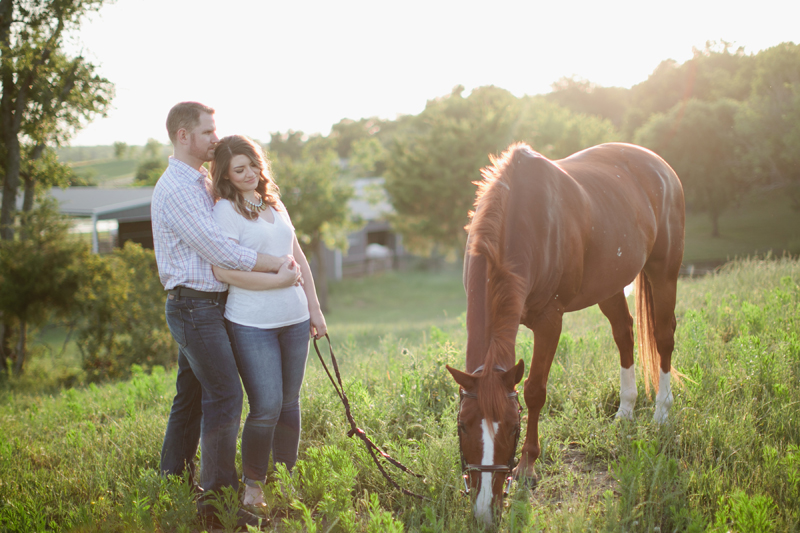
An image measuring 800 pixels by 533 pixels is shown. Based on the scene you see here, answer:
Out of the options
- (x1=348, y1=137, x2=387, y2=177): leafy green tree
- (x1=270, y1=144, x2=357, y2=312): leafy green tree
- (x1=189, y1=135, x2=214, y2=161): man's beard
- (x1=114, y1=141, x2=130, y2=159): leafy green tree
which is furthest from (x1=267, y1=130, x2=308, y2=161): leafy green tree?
(x1=189, y1=135, x2=214, y2=161): man's beard

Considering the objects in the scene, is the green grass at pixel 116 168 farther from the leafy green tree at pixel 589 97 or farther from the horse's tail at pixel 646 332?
the horse's tail at pixel 646 332

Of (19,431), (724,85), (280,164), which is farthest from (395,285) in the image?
(19,431)

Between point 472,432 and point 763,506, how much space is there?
112 cm

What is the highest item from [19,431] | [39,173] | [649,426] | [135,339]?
[39,173]

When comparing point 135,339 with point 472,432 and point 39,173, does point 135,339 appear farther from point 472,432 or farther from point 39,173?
point 472,432

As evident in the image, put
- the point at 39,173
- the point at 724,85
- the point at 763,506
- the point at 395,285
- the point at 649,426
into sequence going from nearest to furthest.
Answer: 1. the point at 763,506
2. the point at 649,426
3. the point at 39,173
4. the point at 724,85
5. the point at 395,285

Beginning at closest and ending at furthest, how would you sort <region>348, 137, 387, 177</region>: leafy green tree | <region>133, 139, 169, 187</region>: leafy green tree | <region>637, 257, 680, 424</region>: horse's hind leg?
1. <region>637, 257, 680, 424</region>: horse's hind leg
2. <region>348, 137, 387, 177</region>: leafy green tree
3. <region>133, 139, 169, 187</region>: leafy green tree

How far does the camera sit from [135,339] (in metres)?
10.7

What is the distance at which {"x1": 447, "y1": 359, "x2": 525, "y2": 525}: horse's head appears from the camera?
2.03 metres

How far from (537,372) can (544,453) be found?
0.52 meters

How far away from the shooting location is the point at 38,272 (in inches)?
449

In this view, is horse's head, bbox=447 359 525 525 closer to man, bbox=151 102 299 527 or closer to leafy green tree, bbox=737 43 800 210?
man, bbox=151 102 299 527

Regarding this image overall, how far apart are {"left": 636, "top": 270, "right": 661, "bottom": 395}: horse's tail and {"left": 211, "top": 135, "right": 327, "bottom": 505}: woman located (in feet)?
8.20

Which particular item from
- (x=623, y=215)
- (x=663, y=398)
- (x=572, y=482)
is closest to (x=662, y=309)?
(x=663, y=398)
